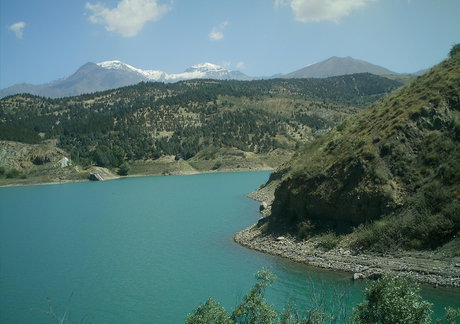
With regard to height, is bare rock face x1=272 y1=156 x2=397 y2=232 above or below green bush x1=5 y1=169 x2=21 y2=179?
above

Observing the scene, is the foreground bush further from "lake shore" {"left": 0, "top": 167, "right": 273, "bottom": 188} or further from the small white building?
the small white building

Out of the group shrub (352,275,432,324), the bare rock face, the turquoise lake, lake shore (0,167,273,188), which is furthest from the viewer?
lake shore (0,167,273,188)

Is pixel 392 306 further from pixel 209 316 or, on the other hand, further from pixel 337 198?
pixel 337 198

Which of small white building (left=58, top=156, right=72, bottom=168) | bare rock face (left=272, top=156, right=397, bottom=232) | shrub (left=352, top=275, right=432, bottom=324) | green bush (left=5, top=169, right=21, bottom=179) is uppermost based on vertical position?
shrub (left=352, top=275, right=432, bottom=324)

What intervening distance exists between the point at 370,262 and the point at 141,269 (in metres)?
15.5

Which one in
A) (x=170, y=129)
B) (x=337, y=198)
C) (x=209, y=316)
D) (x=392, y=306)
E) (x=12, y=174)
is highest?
(x=170, y=129)

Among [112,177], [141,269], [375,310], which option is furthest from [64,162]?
[375,310]

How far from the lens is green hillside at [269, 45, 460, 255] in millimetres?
24453

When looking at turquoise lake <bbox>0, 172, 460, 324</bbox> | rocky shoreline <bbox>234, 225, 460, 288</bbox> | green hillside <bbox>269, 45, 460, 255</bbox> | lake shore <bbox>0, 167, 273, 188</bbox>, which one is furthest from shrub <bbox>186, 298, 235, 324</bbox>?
lake shore <bbox>0, 167, 273, 188</bbox>

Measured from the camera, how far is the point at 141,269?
29312 millimetres

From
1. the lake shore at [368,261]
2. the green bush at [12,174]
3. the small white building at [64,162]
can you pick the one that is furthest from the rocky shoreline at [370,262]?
the small white building at [64,162]

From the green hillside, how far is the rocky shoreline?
0.92 metres

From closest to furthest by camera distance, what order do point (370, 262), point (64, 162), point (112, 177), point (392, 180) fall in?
point (370, 262)
point (392, 180)
point (64, 162)
point (112, 177)

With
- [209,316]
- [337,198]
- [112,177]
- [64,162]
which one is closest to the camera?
[209,316]
